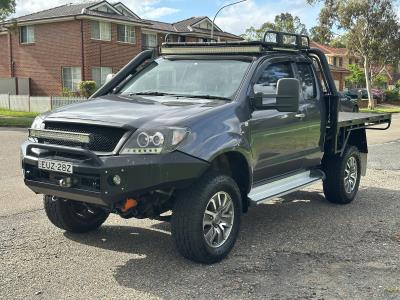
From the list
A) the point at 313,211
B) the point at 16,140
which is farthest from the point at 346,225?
the point at 16,140

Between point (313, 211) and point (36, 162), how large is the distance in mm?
3843

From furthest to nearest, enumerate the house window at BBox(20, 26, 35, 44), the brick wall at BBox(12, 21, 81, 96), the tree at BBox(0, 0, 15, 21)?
the house window at BBox(20, 26, 35, 44) → the brick wall at BBox(12, 21, 81, 96) → the tree at BBox(0, 0, 15, 21)

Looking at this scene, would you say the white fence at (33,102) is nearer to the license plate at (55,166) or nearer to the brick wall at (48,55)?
the brick wall at (48,55)

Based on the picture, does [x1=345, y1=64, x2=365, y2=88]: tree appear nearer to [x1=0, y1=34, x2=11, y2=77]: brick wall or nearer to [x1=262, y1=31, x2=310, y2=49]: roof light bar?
[x1=0, y1=34, x2=11, y2=77]: brick wall

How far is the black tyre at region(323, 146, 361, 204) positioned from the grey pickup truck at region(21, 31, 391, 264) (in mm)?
344

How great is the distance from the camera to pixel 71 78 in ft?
116

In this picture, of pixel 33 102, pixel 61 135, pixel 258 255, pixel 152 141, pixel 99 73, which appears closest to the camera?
pixel 152 141

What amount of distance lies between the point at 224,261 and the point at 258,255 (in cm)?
38

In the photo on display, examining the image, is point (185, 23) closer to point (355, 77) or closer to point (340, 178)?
point (355, 77)

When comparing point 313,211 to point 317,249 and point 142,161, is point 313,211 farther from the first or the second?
point 142,161

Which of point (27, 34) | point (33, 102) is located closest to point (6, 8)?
point (33, 102)

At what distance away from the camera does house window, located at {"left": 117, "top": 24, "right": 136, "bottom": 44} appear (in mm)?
36719

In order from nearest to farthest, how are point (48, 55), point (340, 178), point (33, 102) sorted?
1. point (340, 178)
2. point (33, 102)
3. point (48, 55)

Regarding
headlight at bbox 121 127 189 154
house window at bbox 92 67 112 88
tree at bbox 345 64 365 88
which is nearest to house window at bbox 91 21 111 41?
house window at bbox 92 67 112 88
